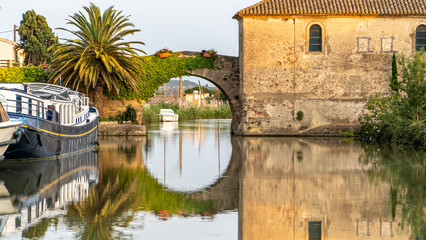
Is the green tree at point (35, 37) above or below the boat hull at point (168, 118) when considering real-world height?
above

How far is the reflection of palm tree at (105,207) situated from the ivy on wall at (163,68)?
19843 mm

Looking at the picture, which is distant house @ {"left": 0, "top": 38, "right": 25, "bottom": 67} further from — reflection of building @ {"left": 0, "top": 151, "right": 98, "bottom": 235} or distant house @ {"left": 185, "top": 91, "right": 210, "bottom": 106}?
reflection of building @ {"left": 0, "top": 151, "right": 98, "bottom": 235}

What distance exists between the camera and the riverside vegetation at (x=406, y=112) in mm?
22703

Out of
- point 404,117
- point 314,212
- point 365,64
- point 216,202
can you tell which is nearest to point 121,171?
point 216,202

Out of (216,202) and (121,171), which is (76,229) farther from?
(121,171)

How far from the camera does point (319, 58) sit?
3066cm

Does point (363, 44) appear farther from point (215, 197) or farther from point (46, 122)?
point (215, 197)

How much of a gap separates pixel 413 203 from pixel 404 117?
15269 millimetres

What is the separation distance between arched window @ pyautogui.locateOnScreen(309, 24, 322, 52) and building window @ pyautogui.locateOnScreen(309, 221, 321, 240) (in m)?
23.3

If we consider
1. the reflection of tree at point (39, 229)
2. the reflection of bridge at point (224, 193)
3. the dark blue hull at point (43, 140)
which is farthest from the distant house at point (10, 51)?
the reflection of tree at point (39, 229)

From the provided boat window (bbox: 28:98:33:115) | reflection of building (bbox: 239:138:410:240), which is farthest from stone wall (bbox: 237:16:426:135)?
boat window (bbox: 28:98:33:115)

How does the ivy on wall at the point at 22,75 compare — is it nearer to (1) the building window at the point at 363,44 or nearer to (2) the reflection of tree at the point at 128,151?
(2) the reflection of tree at the point at 128,151

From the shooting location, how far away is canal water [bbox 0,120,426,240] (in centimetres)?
769

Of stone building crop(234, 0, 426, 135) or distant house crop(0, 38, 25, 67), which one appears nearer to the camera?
stone building crop(234, 0, 426, 135)
